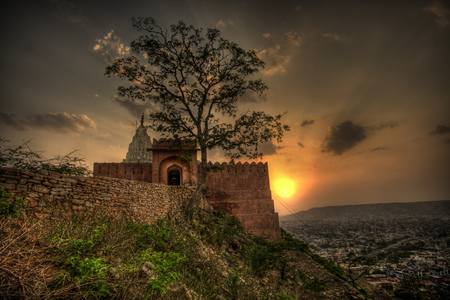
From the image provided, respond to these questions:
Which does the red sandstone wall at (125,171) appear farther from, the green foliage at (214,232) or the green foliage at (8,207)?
the green foliage at (8,207)

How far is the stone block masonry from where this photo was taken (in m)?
4.81

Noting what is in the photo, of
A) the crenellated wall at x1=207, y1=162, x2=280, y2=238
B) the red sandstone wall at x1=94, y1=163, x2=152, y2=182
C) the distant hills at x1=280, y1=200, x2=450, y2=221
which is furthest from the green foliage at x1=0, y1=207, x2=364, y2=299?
the distant hills at x1=280, y1=200, x2=450, y2=221

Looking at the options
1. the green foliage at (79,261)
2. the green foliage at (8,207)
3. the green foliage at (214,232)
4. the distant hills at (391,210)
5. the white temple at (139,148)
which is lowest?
the distant hills at (391,210)

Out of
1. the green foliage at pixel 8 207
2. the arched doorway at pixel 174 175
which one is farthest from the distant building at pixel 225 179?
the green foliage at pixel 8 207

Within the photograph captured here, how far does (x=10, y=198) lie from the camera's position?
14.6 feet

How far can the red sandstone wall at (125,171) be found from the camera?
14672 mm

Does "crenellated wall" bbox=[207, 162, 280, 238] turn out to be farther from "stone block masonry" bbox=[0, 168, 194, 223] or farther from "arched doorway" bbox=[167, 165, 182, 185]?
"stone block masonry" bbox=[0, 168, 194, 223]

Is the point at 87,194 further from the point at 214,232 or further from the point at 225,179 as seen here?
the point at 225,179

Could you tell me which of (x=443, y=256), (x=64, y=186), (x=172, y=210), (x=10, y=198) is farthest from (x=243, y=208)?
(x=443, y=256)

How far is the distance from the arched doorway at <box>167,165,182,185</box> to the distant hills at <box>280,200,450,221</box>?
291 feet

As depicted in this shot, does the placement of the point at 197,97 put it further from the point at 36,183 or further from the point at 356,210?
the point at 356,210

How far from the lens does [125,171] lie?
14953 mm

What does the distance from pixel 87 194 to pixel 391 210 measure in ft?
378

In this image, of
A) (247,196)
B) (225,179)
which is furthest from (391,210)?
(225,179)
